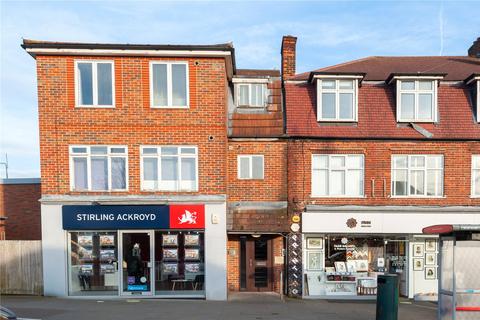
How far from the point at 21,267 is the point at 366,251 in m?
11.6

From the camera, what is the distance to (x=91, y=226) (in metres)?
11.3

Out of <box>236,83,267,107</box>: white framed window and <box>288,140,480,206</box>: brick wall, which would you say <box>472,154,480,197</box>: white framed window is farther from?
<box>236,83,267,107</box>: white framed window

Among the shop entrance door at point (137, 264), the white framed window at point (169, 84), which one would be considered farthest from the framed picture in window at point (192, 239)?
the white framed window at point (169, 84)

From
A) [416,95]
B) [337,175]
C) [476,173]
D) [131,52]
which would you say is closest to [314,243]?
[337,175]

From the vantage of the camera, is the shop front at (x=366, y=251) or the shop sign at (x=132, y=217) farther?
the shop front at (x=366, y=251)

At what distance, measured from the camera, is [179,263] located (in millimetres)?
A: 11758

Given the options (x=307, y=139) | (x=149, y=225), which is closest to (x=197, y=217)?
(x=149, y=225)

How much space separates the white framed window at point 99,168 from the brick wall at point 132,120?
0.20 metres

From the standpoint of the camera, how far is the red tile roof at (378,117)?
1245 cm

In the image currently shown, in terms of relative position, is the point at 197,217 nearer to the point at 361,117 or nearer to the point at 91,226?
the point at 91,226

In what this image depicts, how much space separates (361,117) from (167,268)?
859 centimetres

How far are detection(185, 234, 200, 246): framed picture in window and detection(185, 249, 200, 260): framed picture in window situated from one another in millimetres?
215

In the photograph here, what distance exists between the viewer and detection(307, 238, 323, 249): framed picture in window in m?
12.5

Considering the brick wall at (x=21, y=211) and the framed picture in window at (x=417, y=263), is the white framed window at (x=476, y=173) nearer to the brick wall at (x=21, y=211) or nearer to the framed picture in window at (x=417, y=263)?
the framed picture in window at (x=417, y=263)
